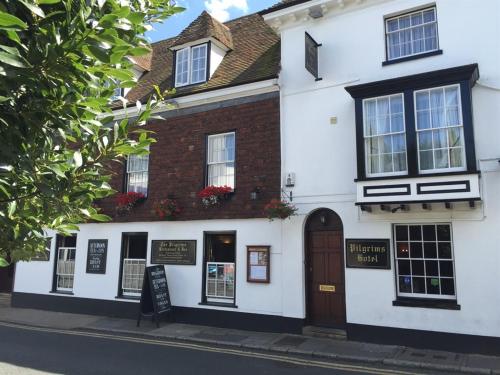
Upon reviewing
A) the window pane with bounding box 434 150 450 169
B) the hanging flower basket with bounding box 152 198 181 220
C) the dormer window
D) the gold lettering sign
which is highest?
the dormer window

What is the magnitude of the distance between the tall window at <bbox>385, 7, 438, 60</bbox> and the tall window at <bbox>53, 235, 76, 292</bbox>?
12.5m

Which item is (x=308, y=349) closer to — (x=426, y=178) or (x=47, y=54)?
(x=426, y=178)

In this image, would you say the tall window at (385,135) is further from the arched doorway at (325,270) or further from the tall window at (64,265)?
the tall window at (64,265)

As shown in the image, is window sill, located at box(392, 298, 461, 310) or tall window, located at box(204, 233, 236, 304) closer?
window sill, located at box(392, 298, 461, 310)

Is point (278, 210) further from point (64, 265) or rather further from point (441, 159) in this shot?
point (64, 265)

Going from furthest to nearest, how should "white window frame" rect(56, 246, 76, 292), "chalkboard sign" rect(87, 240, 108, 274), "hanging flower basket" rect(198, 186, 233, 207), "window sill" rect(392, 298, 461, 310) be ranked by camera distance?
"white window frame" rect(56, 246, 76, 292) < "chalkboard sign" rect(87, 240, 108, 274) < "hanging flower basket" rect(198, 186, 233, 207) < "window sill" rect(392, 298, 461, 310)

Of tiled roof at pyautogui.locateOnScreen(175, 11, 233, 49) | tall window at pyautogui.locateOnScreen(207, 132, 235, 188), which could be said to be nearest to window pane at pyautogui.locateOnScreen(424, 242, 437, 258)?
tall window at pyautogui.locateOnScreen(207, 132, 235, 188)

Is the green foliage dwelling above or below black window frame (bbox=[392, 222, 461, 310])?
above

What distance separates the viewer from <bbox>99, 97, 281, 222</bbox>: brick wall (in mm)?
12320

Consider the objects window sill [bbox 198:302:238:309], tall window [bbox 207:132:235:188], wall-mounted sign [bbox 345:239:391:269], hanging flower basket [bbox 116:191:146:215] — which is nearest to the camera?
wall-mounted sign [bbox 345:239:391:269]

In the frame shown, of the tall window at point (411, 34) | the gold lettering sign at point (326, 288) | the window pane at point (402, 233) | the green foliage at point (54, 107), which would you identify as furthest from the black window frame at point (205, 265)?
the green foliage at point (54, 107)

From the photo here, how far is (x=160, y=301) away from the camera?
1257 cm

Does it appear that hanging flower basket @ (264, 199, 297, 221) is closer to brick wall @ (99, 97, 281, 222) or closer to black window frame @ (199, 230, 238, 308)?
brick wall @ (99, 97, 281, 222)

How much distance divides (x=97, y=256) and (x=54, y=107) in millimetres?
13170
